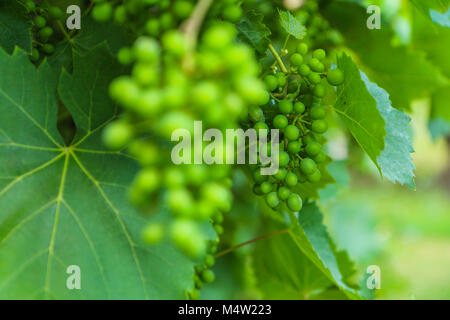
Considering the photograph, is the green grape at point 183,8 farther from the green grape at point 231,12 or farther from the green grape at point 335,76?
the green grape at point 335,76

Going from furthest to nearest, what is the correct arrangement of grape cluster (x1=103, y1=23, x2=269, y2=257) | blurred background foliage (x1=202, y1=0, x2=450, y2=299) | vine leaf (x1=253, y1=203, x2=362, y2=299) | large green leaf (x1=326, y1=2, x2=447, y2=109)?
1. large green leaf (x1=326, y1=2, x2=447, y2=109)
2. blurred background foliage (x1=202, y1=0, x2=450, y2=299)
3. vine leaf (x1=253, y1=203, x2=362, y2=299)
4. grape cluster (x1=103, y1=23, x2=269, y2=257)

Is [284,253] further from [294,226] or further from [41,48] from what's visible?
[41,48]

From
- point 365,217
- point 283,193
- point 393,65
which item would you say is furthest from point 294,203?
point 365,217

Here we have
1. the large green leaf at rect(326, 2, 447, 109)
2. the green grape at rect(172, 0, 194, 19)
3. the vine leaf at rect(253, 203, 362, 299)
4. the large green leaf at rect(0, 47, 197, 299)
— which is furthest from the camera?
the large green leaf at rect(326, 2, 447, 109)

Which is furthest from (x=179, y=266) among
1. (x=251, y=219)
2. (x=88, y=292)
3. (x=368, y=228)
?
(x=368, y=228)

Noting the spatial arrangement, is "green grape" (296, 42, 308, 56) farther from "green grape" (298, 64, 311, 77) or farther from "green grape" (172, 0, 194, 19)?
"green grape" (172, 0, 194, 19)

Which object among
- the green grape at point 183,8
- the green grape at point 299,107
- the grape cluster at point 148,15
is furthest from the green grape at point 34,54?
the green grape at point 299,107

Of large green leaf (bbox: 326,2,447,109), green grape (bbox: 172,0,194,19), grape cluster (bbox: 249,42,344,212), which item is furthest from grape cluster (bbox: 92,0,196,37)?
large green leaf (bbox: 326,2,447,109)
